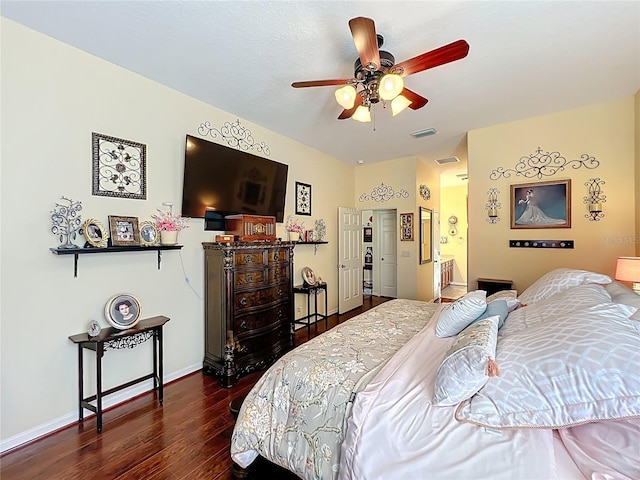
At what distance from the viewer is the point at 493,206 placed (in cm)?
388

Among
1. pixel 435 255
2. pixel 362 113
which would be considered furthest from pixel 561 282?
pixel 435 255

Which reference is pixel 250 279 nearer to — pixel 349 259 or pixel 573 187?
pixel 349 259

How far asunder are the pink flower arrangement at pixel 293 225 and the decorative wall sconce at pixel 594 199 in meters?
3.62

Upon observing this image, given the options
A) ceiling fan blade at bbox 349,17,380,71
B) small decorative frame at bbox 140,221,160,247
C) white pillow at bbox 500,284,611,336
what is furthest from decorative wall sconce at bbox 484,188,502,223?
small decorative frame at bbox 140,221,160,247

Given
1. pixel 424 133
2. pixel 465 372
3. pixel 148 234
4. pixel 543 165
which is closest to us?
pixel 465 372

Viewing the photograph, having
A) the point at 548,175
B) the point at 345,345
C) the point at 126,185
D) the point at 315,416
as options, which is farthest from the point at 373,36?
the point at 548,175

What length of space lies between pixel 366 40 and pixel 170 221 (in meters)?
2.34

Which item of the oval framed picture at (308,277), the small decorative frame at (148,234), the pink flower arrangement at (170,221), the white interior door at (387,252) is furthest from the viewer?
the white interior door at (387,252)

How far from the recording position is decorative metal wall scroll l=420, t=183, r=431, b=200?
18.3ft

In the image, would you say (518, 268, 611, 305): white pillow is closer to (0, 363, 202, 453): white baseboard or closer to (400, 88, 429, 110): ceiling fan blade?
(400, 88, 429, 110): ceiling fan blade

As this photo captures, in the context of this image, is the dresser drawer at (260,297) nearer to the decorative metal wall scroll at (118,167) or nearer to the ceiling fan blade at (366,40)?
the decorative metal wall scroll at (118,167)

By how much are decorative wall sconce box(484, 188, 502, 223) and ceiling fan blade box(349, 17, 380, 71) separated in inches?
109

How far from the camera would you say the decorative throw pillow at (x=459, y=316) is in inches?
70.1

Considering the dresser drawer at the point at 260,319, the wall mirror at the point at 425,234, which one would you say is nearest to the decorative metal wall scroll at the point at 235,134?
the dresser drawer at the point at 260,319
